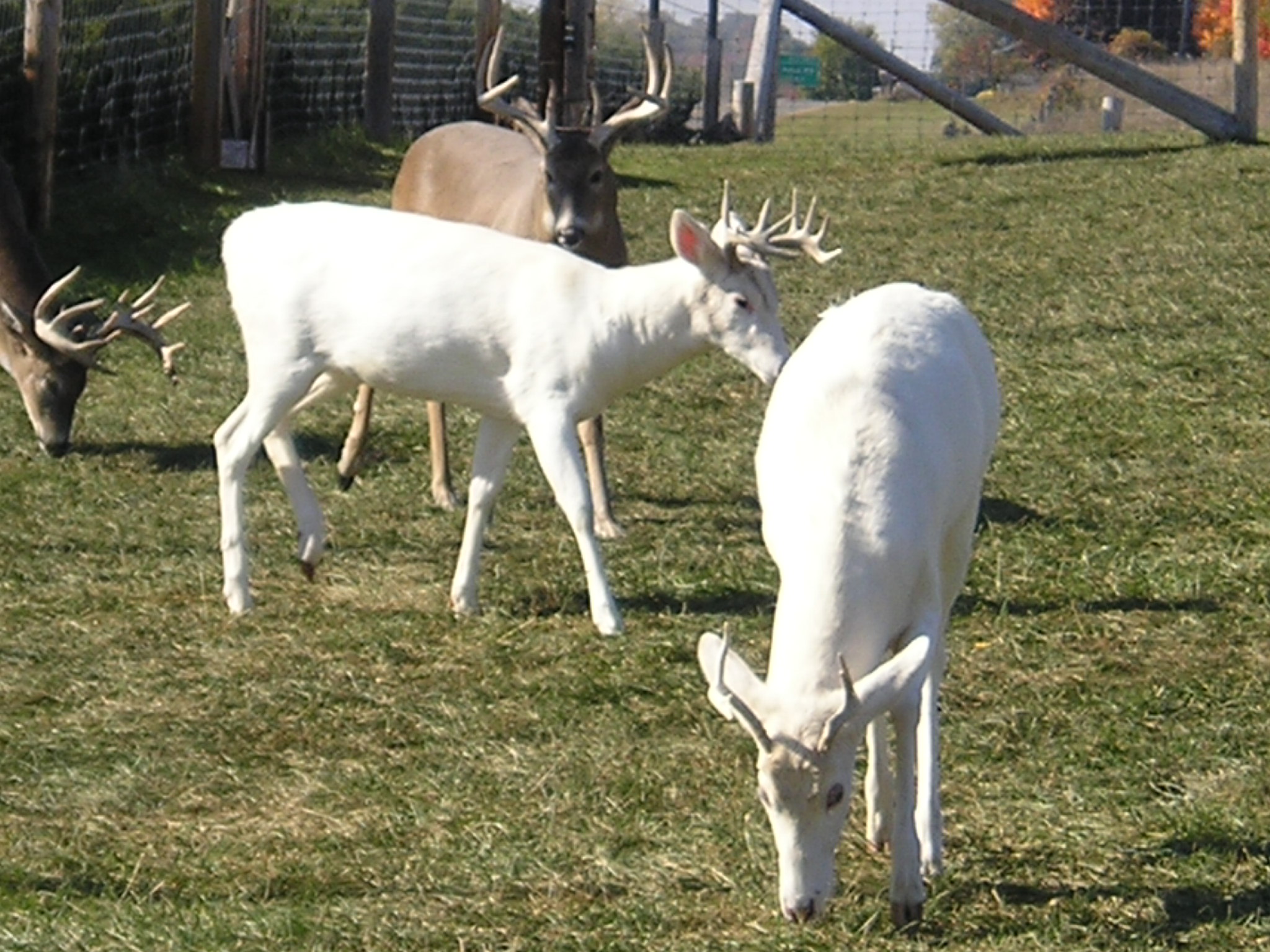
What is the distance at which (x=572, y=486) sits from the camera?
6.99m

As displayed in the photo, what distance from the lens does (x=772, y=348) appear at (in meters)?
6.92

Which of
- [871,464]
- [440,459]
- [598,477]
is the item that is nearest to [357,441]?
[440,459]

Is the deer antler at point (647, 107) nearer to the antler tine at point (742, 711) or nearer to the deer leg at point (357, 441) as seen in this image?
the deer leg at point (357, 441)

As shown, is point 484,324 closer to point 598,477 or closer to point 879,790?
point 598,477

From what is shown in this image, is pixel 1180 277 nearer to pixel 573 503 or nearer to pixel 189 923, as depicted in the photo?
pixel 573 503

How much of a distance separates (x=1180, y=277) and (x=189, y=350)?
201 inches

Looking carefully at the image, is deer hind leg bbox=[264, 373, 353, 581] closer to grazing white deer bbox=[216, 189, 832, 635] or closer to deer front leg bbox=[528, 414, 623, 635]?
grazing white deer bbox=[216, 189, 832, 635]

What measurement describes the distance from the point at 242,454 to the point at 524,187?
112 inches

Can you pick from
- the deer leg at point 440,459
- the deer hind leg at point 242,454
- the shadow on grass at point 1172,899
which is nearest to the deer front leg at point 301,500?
the deer hind leg at point 242,454

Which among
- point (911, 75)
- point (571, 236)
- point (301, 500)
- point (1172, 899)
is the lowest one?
point (911, 75)

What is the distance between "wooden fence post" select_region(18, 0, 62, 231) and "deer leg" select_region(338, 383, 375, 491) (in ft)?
16.6

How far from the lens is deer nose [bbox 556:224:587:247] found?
355 inches

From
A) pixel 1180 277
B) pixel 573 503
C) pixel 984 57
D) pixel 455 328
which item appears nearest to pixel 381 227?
pixel 455 328

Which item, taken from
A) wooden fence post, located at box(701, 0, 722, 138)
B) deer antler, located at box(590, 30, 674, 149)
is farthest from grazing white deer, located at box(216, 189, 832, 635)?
wooden fence post, located at box(701, 0, 722, 138)
